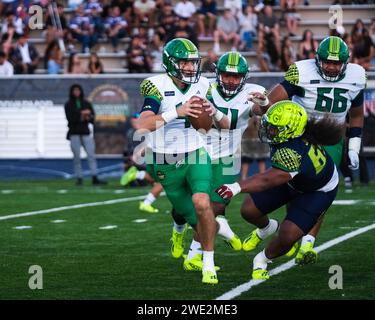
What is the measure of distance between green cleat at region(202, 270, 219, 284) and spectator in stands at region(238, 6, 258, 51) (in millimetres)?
13705

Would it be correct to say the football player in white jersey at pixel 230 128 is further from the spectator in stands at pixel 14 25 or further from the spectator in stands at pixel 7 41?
the spectator in stands at pixel 14 25

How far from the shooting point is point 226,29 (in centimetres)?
2094

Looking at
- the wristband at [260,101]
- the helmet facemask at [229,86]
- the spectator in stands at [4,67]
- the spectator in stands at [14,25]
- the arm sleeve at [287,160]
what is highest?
the helmet facemask at [229,86]

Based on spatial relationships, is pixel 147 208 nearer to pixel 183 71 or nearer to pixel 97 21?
pixel 183 71

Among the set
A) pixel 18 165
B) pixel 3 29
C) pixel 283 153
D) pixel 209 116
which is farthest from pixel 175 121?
pixel 3 29

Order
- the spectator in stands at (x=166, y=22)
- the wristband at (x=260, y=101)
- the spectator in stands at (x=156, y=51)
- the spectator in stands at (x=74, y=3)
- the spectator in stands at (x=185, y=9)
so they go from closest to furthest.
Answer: the wristband at (x=260, y=101), the spectator in stands at (x=156, y=51), the spectator in stands at (x=166, y=22), the spectator in stands at (x=185, y=9), the spectator in stands at (x=74, y=3)

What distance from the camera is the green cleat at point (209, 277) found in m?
7.05

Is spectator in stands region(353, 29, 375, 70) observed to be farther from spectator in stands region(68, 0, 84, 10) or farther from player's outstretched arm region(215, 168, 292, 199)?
player's outstretched arm region(215, 168, 292, 199)

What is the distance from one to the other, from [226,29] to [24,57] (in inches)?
161

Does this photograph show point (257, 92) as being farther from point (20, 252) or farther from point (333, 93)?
point (20, 252)

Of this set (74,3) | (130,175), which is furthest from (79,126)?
(74,3)

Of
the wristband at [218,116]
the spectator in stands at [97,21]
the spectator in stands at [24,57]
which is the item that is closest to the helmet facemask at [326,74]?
the wristband at [218,116]

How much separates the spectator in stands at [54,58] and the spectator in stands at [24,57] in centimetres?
23

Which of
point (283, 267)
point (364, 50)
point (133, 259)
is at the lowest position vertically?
point (133, 259)
